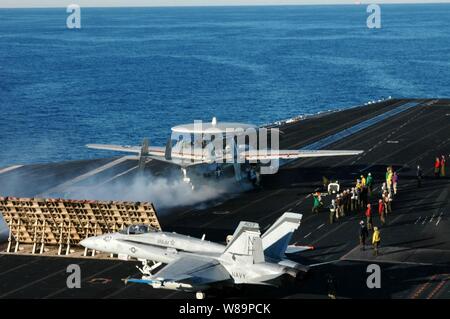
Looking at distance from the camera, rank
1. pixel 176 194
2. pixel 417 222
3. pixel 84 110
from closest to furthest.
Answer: pixel 417 222
pixel 176 194
pixel 84 110

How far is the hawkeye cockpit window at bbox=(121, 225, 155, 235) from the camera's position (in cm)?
4366

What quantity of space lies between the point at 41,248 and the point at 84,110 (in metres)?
103

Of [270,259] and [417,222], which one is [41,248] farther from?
[417,222]

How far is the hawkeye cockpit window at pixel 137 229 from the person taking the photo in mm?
43656

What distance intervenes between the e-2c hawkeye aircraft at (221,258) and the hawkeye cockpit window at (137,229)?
A: 1.75 ft

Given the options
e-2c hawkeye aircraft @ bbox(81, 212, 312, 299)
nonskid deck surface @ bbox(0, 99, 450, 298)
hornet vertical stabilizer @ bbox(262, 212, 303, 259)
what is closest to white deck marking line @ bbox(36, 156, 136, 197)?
nonskid deck surface @ bbox(0, 99, 450, 298)

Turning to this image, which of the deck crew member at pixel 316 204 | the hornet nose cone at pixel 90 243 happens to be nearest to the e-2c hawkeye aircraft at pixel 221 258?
the hornet nose cone at pixel 90 243

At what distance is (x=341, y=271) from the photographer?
43562 mm

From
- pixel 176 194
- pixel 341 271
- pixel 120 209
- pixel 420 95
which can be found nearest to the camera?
pixel 341 271

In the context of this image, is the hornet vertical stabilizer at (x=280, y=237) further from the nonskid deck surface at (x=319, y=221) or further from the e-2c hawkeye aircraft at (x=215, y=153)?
the e-2c hawkeye aircraft at (x=215, y=153)

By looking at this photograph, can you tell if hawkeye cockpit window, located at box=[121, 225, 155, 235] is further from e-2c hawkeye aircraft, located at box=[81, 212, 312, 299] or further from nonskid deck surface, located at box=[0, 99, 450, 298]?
nonskid deck surface, located at box=[0, 99, 450, 298]

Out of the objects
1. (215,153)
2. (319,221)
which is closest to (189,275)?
(319,221)

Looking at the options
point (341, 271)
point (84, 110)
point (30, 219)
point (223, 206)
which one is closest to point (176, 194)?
point (223, 206)
